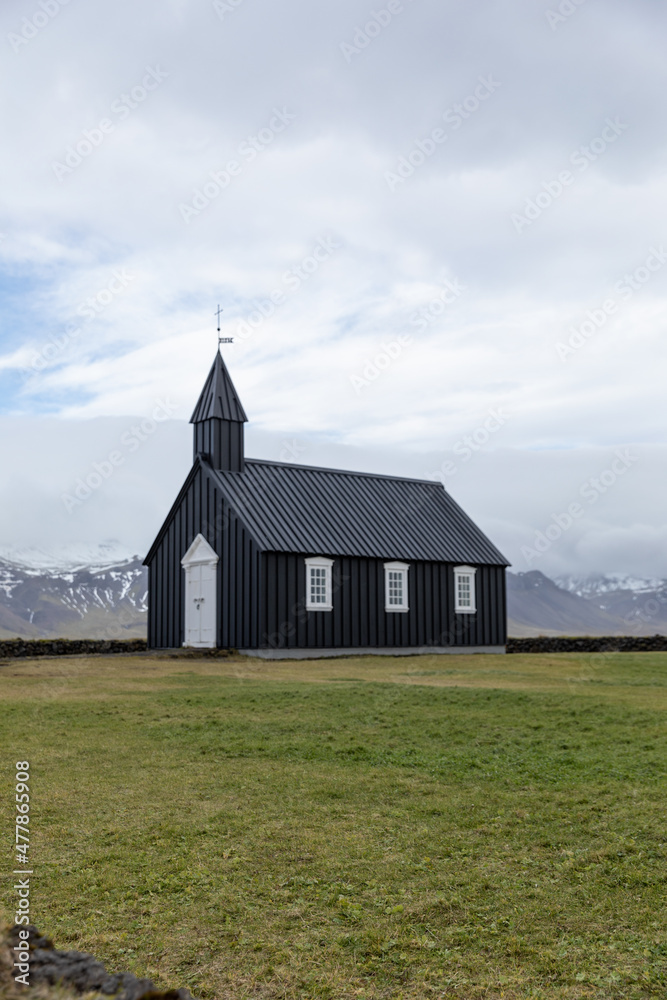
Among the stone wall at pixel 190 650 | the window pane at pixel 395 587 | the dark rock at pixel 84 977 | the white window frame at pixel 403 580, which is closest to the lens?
the dark rock at pixel 84 977

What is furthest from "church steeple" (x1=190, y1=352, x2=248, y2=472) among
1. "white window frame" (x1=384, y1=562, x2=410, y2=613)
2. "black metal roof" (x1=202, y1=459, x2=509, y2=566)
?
"white window frame" (x1=384, y1=562, x2=410, y2=613)

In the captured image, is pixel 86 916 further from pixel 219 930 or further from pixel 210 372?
pixel 210 372

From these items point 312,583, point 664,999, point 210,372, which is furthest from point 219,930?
point 210,372

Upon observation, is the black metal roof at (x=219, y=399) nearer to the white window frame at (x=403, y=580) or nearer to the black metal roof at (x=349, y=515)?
the black metal roof at (x=349, y=515)

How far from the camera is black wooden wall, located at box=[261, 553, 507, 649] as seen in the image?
2956 cm

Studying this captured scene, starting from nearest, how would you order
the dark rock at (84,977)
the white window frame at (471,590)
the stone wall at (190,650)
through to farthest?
the dark rock at (84,977) → the stone wall at (190,650) → the white window frame at (471,590)

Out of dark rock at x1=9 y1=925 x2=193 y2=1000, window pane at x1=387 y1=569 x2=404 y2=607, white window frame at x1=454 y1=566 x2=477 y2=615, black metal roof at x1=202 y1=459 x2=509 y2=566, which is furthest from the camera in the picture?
white window frame at x1=454 y1=566 x2=477 y2=615

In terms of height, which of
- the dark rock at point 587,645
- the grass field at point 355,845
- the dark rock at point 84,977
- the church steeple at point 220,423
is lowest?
the dark rock at point 587,645

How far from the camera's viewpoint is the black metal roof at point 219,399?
32.8 m

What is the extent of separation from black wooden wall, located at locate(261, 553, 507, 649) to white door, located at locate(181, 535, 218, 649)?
2727 millimetres

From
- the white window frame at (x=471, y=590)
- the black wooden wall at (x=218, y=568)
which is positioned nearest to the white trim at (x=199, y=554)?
the black wooden wall at (x=218, y=568)

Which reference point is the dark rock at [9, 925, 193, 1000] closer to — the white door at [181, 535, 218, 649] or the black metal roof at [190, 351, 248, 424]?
the white door at [181, 535, 218, 649]

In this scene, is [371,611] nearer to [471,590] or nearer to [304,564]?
[304,564]

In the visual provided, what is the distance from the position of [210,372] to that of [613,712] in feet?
78.3
